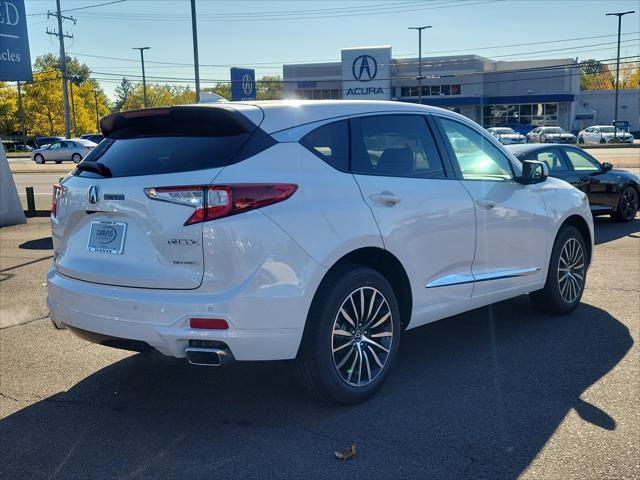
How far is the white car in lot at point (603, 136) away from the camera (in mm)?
52312

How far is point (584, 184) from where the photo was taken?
39.7 feet

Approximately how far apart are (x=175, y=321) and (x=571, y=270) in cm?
401

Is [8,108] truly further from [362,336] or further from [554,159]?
[362,336]

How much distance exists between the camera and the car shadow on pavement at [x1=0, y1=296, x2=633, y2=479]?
134 inches

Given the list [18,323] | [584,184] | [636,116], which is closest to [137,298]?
[18,323]

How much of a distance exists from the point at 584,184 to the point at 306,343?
→ 31.9 feet

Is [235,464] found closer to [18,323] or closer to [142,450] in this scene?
[142,450]

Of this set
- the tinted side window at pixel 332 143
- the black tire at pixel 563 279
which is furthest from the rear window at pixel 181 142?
the black tire at pixel 563 279

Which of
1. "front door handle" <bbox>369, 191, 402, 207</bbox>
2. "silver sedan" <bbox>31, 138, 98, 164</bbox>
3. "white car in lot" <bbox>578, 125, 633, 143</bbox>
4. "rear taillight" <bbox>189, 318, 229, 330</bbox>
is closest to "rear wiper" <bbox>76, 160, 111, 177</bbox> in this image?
"rear taillight" <bbox>189, 318, 229, 330</bbox>

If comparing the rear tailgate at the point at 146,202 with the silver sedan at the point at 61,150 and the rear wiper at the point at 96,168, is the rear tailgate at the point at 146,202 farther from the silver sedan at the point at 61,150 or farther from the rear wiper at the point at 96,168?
the silver sedan at the point at 61,150

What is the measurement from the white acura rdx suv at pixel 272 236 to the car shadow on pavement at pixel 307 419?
1.17 ft

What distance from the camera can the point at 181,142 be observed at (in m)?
3.87

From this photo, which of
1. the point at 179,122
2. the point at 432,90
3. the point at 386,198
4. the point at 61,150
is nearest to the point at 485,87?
the point at 432,90

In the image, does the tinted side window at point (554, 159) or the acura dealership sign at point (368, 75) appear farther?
the acura dealership sign at point (368, 75)
